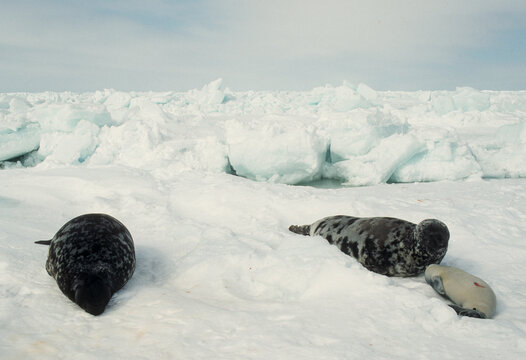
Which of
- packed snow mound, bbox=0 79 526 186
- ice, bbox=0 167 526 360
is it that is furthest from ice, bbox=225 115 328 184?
ice, bbox=0 167 526 360

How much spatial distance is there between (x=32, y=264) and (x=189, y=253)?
3.44 ft

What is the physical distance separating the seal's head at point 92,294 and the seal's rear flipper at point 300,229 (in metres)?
1.90

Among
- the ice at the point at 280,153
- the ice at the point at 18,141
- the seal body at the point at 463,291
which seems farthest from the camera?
the ice at the point at 18,141

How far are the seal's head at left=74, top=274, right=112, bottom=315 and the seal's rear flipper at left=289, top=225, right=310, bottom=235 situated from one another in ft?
6.23

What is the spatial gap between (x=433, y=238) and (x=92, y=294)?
2.20 metres

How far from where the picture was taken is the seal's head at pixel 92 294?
1.93m

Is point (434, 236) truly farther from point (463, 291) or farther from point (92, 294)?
point (92, 294)

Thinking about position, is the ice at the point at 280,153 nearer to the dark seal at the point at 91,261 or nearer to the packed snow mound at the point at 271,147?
the packed snow mound at the point at 271,147

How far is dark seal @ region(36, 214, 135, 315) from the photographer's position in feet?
6.54

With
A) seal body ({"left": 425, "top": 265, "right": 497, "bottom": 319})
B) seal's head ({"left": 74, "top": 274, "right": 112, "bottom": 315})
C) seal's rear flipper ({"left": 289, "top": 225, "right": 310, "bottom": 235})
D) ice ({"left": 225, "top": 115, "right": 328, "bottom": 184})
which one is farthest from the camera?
ice ({"left": 225, "top": 115, "right": 328, "bottom": 184})

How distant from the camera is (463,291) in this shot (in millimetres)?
2270

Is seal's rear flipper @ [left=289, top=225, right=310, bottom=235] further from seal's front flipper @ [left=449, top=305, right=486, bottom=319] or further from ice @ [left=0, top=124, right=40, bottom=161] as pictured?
ice @ [left=0, top=124, right=40, bottom=161]

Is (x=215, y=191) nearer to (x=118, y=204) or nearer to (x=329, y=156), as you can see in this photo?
(x=118, y=204)

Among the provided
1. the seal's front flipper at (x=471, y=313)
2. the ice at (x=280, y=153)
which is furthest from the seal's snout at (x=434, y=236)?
the ice at (x=280, y=153)
